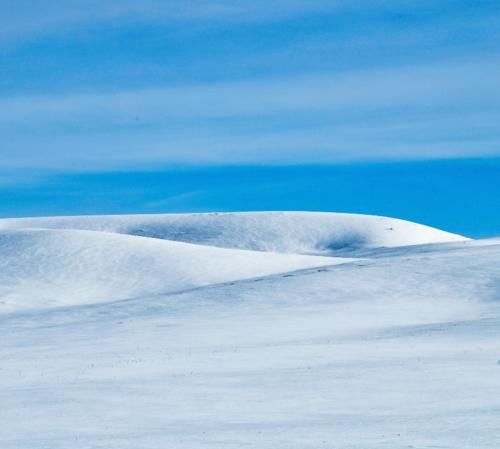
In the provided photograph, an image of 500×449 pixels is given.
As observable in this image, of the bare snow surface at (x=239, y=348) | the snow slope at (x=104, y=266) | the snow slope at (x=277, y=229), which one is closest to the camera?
the bare snow surface at (x=239, y=348)

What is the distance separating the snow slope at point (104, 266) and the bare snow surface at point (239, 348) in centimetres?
15

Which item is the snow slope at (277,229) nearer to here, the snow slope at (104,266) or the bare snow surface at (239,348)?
the bare snow surface at (239,348)

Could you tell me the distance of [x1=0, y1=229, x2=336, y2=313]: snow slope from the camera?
151 ft

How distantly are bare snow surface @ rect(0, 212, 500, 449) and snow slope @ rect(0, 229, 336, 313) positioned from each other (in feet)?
0.50

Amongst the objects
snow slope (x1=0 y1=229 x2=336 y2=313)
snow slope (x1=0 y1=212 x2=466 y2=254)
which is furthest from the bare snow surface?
snow slope (x1=0 y1=212 x2=466 y2=254)

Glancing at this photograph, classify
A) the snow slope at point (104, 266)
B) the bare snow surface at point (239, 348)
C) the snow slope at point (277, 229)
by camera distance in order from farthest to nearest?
the snow slope at point (277, 229) < the snow slope at point (104, 266) < the bare snow surface at point (239, 348)

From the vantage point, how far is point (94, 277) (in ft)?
160

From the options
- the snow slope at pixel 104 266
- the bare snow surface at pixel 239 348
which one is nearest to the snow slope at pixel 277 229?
the bare snow surface at pixel 239 348

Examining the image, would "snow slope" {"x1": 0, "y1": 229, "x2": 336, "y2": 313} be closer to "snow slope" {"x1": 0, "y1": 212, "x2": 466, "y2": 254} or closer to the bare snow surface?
the bare snow surface

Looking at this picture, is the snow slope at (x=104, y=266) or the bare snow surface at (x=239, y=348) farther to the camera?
the snow slope at (x=104, y=266)

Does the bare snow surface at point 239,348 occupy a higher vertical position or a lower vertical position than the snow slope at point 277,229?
lower

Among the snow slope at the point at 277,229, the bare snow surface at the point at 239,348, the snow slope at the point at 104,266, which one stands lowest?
the bare snow surface at the point at 239,348

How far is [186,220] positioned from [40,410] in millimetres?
83837

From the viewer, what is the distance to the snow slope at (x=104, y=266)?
151 ft
